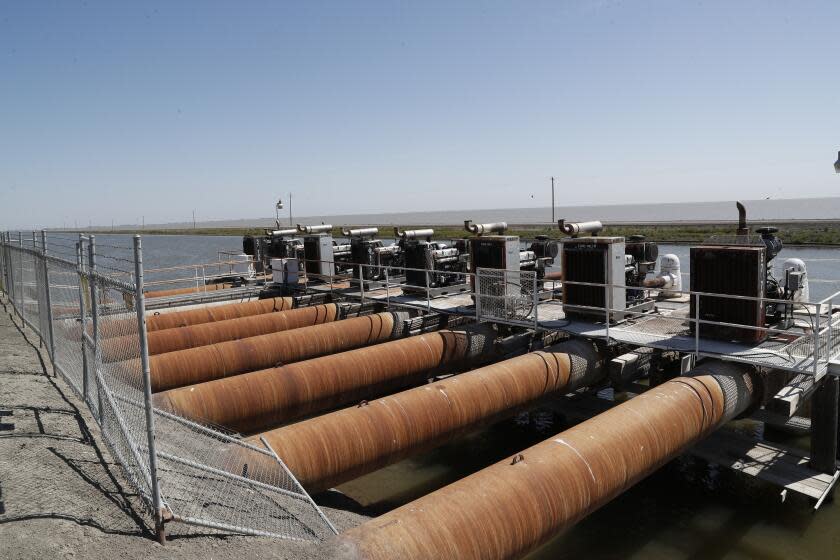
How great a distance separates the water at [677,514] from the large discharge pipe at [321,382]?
1631 millimetres

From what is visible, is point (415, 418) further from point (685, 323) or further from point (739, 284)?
point (685, 323)

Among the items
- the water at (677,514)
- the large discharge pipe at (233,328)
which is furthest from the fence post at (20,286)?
the large discharge pipe at (233,328)

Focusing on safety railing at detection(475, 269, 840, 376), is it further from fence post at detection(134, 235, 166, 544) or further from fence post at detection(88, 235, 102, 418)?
fence post at detection(134, 235, 166, 544)

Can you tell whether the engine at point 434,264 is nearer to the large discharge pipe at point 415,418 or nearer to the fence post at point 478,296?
the fence post at point 478,296

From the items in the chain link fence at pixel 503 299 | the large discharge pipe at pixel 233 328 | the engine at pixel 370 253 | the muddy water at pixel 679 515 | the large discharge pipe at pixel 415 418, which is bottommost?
the muddy water at pixel 679 515

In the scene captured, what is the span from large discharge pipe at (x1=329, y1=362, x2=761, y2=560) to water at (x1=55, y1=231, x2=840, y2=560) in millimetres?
1914

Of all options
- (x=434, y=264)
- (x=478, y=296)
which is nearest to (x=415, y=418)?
(x=478, y=296)

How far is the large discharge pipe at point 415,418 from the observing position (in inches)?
276

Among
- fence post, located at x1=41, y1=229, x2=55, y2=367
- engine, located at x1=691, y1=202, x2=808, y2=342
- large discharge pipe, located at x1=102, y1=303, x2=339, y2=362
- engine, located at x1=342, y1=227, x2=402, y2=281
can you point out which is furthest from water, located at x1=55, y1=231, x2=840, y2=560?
engine, located at x1=342, y1=227, x2=402, y2=281

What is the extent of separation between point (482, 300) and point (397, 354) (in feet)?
10.4

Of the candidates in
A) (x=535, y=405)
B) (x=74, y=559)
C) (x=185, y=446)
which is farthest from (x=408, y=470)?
(x=74, y=559)

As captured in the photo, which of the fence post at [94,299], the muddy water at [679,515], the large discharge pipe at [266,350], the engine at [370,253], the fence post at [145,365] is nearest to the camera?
the fence post at [145,365]

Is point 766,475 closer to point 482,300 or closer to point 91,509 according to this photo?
point 482,300

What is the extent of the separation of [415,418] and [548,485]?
2445 mm
